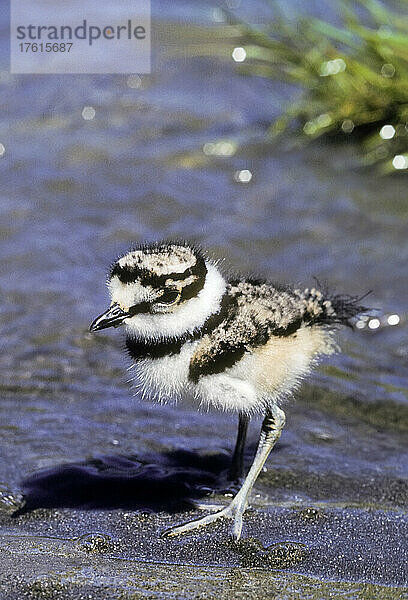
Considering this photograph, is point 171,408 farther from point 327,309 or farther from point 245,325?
point 245,325

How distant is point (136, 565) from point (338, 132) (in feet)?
17.4

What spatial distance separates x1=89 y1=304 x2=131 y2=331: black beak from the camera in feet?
10.8

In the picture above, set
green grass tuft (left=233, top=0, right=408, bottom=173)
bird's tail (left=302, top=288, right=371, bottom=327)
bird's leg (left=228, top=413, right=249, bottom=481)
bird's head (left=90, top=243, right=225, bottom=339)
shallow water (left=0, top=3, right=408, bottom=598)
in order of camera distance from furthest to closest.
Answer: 1. green grass tuft (left=233, top=0, right=408, bottom=173)
2. bird's leg (left=228, top=413, right=249, bottom=481)
3. bird's tail (left=302, top=288, right=371, bottom=327)
4. bird's head (left=90, top=243, right=225, bottom=339)
5. shallow water (left=0, top=3, right=408, bottom=598)

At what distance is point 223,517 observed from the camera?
3459 millimetres

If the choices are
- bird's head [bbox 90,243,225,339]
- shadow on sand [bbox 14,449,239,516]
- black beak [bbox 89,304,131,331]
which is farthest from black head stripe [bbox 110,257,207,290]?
shadow on sand [bbox 14,449,239,516]

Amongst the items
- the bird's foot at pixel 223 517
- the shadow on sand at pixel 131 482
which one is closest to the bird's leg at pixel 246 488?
the bird's foot at pixel 223 517

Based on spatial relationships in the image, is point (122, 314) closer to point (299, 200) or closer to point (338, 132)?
point (299, 200)

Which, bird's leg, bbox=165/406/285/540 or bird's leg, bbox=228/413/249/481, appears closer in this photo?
bird's leg, bbox=165/406/285/540

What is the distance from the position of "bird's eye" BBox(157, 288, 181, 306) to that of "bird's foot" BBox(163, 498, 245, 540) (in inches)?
31.4

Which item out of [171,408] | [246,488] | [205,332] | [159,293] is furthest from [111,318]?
[171,408]

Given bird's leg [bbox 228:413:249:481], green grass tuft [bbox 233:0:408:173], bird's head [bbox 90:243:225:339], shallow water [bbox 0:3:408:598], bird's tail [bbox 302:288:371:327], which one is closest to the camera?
shallow water [bbox 0:3:408:598]

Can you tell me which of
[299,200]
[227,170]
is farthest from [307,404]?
[227,170]

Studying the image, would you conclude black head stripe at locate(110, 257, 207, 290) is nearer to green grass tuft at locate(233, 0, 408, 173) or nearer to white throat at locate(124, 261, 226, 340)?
white throat at locate(124, 261, 226, 340)

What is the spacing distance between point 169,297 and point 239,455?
0.92 metres
